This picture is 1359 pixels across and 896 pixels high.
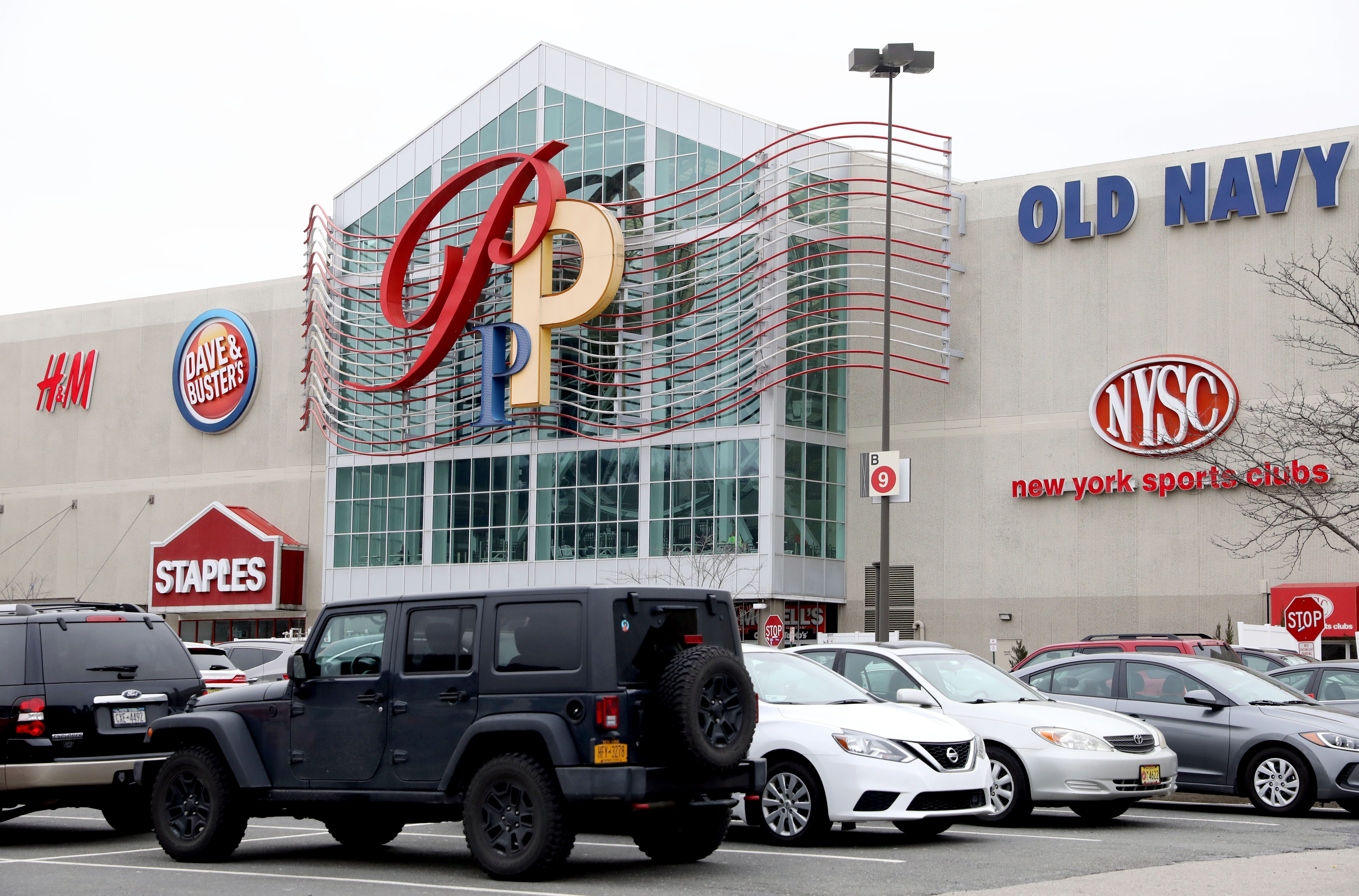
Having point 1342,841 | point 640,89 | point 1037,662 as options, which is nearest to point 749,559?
point 640,89

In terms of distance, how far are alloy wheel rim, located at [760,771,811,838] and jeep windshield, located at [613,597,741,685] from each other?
188cm

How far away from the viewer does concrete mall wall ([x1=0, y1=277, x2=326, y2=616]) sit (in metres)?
52.3

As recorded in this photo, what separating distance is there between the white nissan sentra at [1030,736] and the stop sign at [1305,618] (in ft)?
70.9

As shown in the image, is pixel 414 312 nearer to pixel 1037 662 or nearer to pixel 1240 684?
pixel 1037 662

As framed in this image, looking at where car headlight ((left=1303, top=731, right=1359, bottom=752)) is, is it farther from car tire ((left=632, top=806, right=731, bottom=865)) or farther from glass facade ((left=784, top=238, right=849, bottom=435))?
glass facade ((left=784, top=238, right=849, bottom=435))

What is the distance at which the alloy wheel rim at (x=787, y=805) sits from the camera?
1209 cm

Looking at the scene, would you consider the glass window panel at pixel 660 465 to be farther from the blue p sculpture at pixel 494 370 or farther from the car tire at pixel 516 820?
the car tire at pixel 516 820

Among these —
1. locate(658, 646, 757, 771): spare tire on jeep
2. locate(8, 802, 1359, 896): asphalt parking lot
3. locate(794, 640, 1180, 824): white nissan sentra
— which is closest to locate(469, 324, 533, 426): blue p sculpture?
locate(8, 802, 1359, 896): asphalt parking lot

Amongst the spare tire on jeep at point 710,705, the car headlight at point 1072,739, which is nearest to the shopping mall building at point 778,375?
the car headlight at point 1072,739

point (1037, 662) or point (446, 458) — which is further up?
point (446, 458)

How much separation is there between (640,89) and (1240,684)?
31112mm

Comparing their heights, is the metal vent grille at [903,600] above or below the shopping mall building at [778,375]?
below

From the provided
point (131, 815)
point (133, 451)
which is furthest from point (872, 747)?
point (133, 451)

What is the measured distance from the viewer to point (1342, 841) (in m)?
12.4
